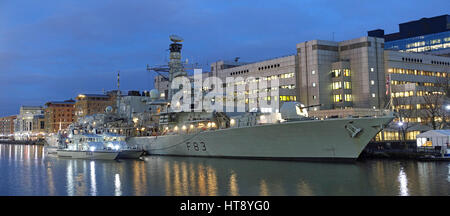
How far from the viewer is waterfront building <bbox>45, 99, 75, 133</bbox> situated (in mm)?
155750

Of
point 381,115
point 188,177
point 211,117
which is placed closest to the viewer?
point 188,177

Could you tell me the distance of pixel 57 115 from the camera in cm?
15800

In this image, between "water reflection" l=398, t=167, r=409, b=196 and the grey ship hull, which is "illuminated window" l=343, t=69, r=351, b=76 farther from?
"water reflection" l=398, t=167, r=409, b=196

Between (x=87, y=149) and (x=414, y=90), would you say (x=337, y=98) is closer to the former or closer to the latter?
(x=414, y=90)

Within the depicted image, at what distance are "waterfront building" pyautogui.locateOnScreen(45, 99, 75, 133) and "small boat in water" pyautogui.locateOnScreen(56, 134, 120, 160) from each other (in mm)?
109820

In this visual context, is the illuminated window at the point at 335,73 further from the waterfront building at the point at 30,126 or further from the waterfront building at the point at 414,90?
the waterfront building at the point at 30,126

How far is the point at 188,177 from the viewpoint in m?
28.7

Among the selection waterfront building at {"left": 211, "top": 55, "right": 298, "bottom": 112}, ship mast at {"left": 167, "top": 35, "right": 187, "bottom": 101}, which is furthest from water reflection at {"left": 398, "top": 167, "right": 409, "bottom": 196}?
waterfront building at {"left": 211, "top": 55, "right": 298, "bottom": 112}

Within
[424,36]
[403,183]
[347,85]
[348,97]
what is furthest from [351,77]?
[424,36]

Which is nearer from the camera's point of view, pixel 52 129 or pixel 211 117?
pixel 211 117

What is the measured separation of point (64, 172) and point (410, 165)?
97.2 feet
